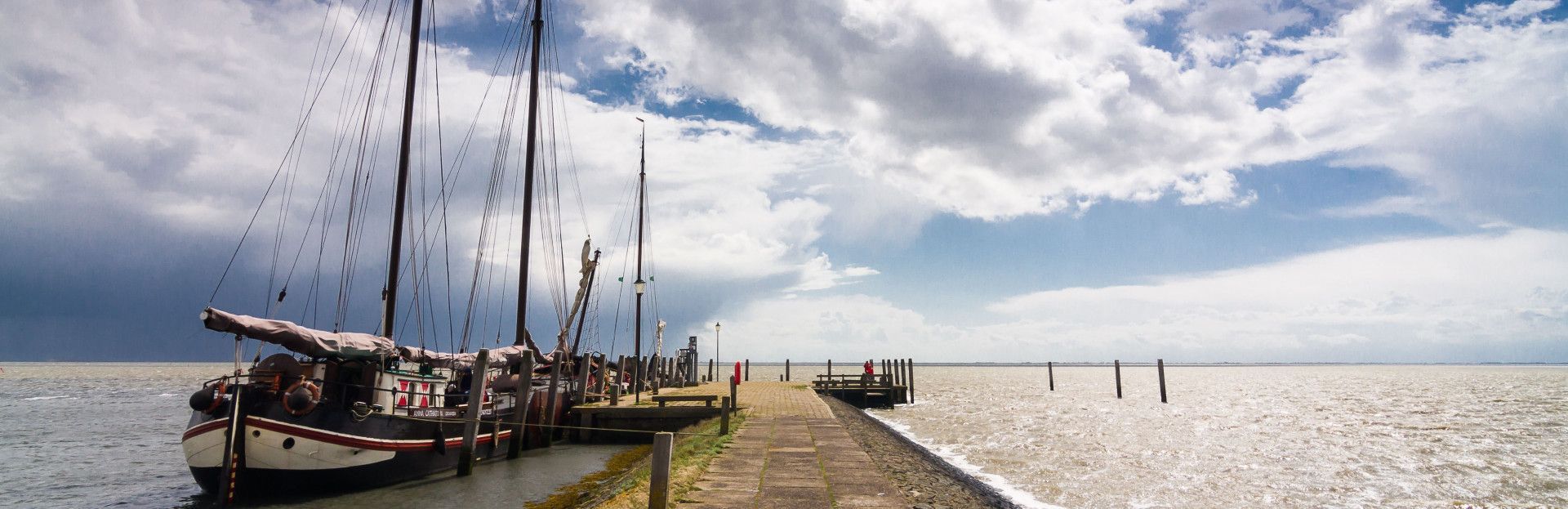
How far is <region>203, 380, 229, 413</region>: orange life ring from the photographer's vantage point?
1327cm

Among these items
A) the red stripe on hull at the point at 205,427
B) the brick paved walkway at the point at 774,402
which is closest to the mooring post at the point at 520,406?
the brick paved walkway at the point at 774,402

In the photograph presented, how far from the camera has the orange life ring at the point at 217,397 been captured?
1327cm

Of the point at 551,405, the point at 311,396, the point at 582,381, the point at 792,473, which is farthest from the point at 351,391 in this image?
the point at 792,473

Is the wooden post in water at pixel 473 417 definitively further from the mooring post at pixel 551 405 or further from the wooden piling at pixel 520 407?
the mooring post at pixel 551 405

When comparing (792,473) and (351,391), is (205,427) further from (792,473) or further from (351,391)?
(792,473)

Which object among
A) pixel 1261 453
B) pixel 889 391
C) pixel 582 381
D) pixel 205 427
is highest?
pixel 582 381

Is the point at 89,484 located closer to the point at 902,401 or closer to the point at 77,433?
the point at 77,433

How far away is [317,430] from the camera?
13.6m

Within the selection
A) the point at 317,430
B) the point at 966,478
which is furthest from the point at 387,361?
the point at 966,478

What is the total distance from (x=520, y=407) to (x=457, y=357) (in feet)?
8.06

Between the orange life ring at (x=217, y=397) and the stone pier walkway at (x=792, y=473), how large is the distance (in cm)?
922

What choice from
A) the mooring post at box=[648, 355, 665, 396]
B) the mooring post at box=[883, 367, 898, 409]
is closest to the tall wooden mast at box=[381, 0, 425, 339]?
the mooring post at box=[648, 355, 665, 396]

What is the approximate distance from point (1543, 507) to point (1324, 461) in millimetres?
5890

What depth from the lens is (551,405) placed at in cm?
2081
